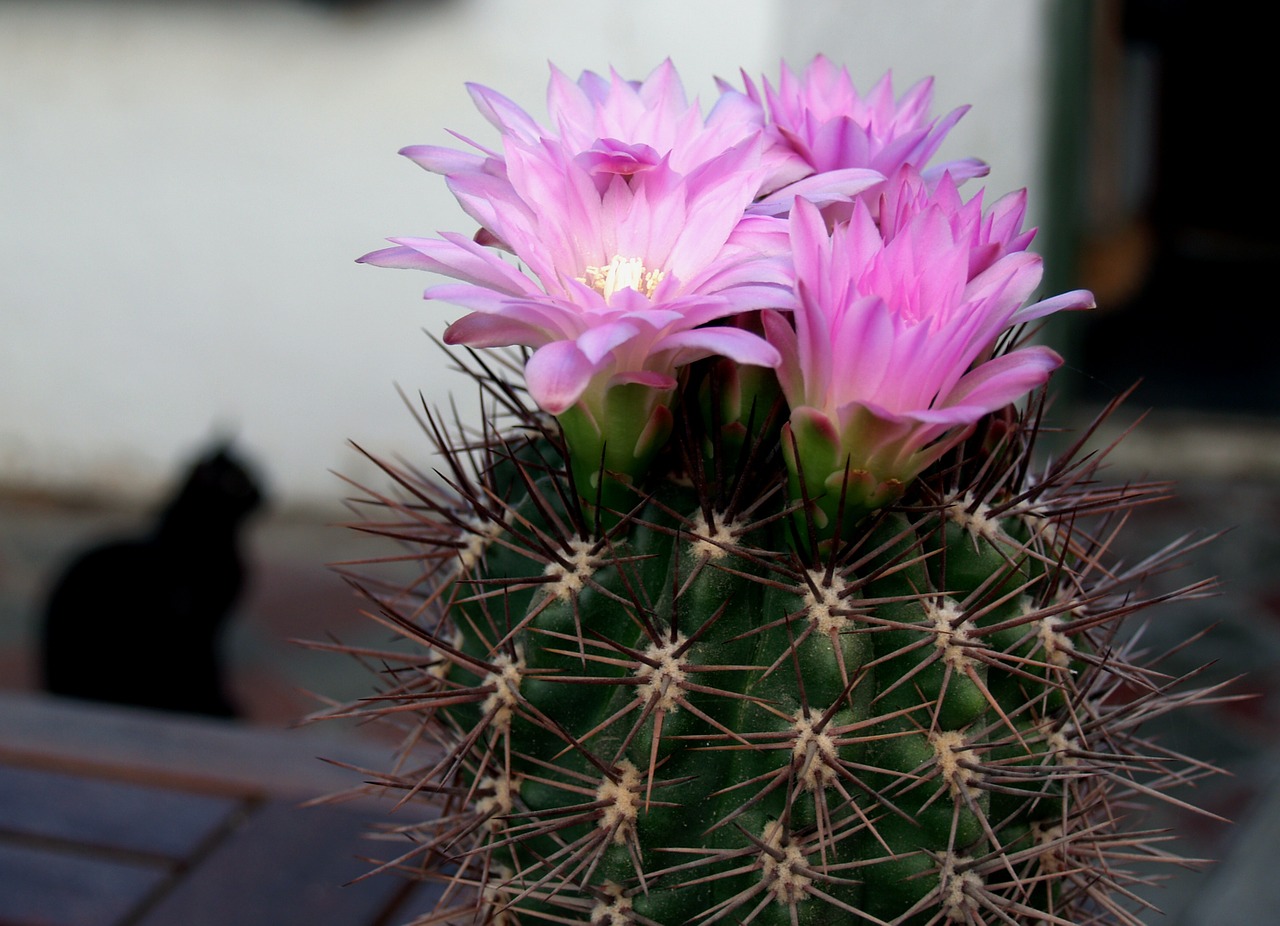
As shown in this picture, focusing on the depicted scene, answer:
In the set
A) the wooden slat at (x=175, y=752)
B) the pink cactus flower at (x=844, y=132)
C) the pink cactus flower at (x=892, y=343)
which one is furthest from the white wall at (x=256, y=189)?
the pink cactus flower at (x=892, y=343)

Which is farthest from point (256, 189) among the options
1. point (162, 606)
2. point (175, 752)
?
point (175, 752)

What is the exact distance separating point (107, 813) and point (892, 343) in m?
0.77

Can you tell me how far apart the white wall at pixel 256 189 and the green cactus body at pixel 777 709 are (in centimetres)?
201

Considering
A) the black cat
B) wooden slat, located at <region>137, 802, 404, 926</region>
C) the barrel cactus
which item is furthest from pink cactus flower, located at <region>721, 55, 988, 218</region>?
the black cat

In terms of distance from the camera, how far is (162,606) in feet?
5.10

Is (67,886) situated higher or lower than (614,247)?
lower

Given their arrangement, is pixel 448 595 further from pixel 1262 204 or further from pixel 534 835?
pixel 1262 204

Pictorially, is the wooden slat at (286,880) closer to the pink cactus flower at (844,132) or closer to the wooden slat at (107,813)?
the wooden slat at (107,813)

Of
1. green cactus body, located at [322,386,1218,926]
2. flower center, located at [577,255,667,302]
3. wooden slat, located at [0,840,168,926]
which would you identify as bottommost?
wooden slat, located at [0,840,168,926]

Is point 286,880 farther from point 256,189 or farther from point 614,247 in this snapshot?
point 256,189

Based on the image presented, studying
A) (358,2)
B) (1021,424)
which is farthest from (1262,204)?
(1021,424)

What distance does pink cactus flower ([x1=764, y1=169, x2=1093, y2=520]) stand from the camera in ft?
1.50

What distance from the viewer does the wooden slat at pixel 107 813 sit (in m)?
0.95

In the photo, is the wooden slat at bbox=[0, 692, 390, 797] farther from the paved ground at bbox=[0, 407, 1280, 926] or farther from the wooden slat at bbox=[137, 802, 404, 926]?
the paved ground at bbox=[0, 407, 1280, 926]
